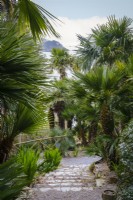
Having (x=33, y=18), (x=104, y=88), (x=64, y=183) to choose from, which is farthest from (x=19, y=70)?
(x=64, y=183)

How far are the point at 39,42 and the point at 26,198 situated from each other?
2.58 metres

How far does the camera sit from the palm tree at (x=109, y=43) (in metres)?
8.80

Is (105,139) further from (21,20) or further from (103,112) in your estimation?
(21,20)

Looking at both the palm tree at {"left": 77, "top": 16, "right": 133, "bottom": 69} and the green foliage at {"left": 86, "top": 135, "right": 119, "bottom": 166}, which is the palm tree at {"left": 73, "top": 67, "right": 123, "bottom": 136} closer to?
the green foliage at {"left": 86, "top": 135, "right": 119, "bottom": 166}

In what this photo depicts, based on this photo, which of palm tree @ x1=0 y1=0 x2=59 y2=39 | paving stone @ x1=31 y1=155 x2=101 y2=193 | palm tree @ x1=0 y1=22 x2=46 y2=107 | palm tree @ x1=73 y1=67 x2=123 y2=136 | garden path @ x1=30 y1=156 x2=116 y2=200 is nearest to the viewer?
palm tree @ x1=0 y1=22 x2=46 y2=107

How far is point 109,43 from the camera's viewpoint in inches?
363

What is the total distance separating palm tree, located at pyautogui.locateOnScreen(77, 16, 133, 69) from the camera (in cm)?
880

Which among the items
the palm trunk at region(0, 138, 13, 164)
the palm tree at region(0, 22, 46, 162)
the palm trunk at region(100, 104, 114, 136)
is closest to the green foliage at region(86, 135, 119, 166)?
the palm trunk at region(100, 104, 114, 136)

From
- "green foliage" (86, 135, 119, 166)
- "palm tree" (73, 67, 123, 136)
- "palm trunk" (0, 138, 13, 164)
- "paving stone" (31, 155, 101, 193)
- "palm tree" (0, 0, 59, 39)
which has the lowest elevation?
"paving stone" (31, 155, 101, 193)

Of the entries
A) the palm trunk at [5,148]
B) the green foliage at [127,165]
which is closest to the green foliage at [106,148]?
the green foliage at [127,165]

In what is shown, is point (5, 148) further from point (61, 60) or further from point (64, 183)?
point (61, 60)

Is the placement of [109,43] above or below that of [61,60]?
below

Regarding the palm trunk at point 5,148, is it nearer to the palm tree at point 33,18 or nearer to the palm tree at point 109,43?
the palm tree at point 33,18

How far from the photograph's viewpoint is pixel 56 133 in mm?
12023
